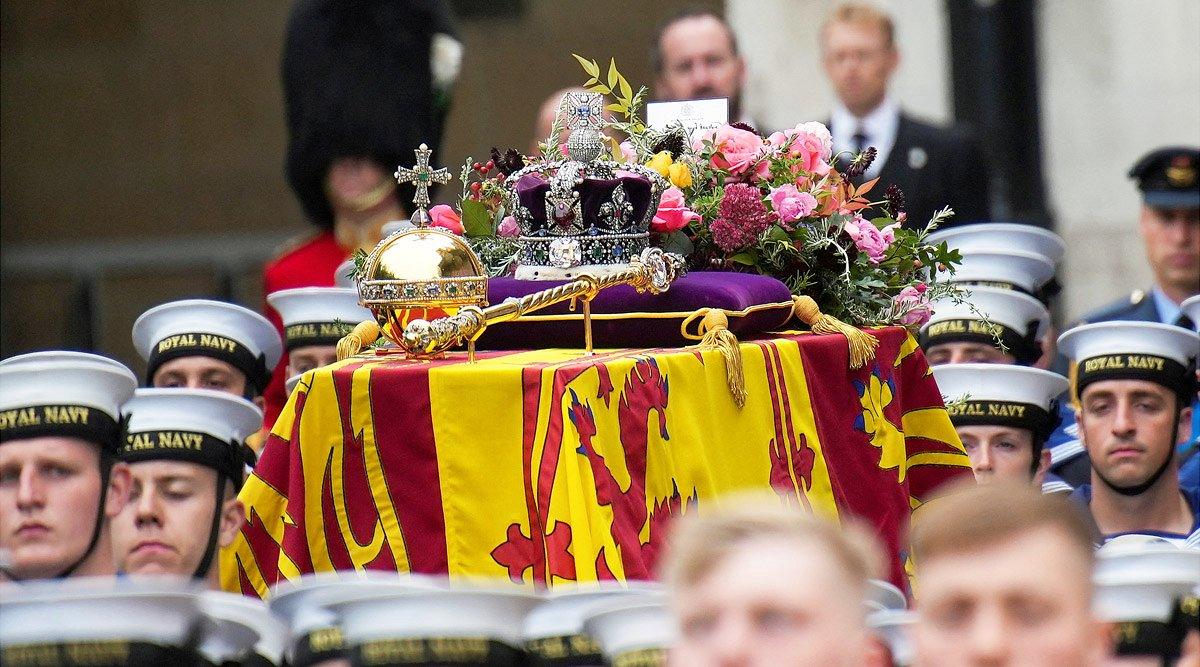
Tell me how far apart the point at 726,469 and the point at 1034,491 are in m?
2.03

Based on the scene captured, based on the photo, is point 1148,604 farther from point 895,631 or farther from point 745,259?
point 745,259

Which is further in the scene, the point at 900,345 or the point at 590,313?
the point at 900,345

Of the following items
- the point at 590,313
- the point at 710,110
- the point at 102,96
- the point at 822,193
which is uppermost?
the point at 102,96

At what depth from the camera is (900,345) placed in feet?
19.5

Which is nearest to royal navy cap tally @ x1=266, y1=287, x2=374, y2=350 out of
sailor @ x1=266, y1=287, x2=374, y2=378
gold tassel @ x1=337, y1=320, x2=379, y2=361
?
sailor @ x1=266, y1=287, x2=374, y2=378

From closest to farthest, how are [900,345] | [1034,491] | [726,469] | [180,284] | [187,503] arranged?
[1034,491] < [726,469] < [187,503] < [900,345] < [180,284]

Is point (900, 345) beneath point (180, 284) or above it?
beneath

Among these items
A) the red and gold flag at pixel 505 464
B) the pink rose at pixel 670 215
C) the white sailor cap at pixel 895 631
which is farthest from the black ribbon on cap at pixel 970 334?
the white sailor cap at pixel 895 631

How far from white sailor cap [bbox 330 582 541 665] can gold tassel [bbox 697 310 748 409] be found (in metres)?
1.71

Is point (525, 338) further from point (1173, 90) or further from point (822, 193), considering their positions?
point (1173, 90)

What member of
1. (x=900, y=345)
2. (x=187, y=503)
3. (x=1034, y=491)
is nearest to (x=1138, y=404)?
(x=900, y=345)

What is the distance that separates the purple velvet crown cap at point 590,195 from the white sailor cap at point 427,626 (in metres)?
1.95

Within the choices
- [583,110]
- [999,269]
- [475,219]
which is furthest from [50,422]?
[999,269]

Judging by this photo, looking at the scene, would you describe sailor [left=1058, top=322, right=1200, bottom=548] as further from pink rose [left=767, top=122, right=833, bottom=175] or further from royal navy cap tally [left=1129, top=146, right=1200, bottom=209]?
royal navy cap tally [left=1129, top=146, right=1200, bottom=209]
